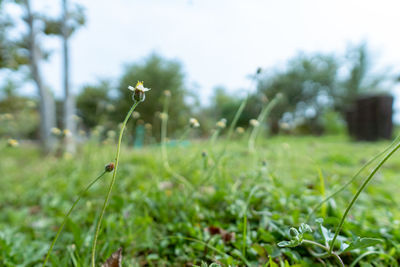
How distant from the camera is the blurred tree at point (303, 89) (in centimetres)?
1003

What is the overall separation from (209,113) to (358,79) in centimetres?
811

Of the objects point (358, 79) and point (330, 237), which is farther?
point (358, 79)

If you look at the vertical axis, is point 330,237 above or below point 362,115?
below

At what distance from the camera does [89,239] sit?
0.68 meters

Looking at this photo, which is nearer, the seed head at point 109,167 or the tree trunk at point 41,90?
the seed head at point 109,167

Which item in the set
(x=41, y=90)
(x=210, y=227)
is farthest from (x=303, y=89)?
(x=210, y=227)

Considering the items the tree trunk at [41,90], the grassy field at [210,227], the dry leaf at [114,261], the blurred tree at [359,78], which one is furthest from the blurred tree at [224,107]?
the dry leaf at [114,261]

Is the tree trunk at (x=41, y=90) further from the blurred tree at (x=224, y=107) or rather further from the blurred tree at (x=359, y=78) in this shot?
the blurred tree at (x=359, y=78)

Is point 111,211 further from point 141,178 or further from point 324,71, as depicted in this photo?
point 324,71

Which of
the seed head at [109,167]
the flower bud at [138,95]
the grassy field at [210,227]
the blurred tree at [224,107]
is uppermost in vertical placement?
the blurred tree at [224,107]

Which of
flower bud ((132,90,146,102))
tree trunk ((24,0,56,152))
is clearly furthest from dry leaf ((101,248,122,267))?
tree trunk ((24,0,56,152))

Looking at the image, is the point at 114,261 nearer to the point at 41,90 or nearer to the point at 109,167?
the point at 109,167

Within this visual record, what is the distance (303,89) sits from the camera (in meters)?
10.2

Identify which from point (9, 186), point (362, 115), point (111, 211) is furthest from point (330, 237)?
point (362, 115)
